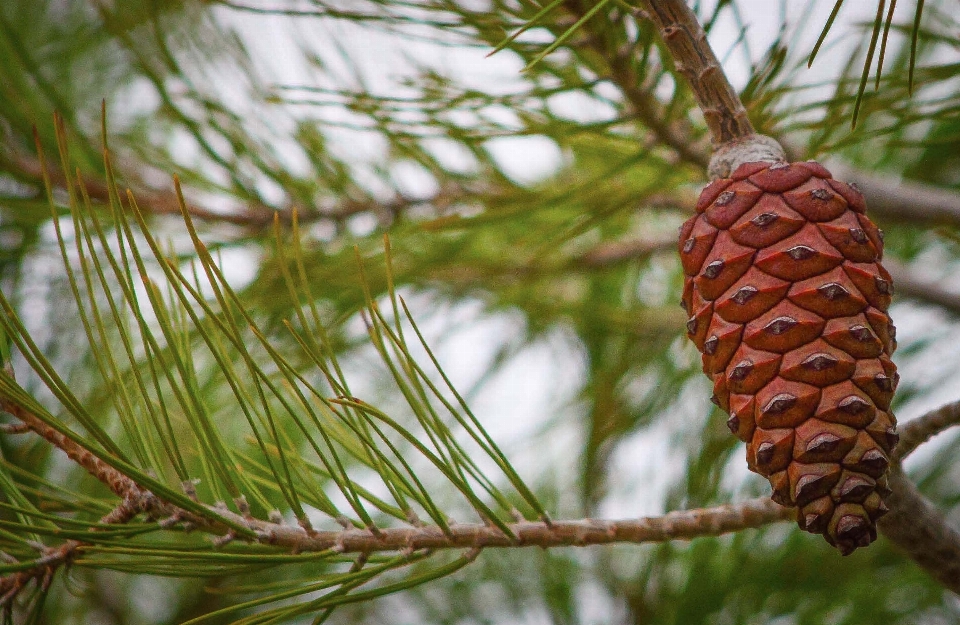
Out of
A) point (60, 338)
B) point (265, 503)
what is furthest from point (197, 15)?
point (265, 503)

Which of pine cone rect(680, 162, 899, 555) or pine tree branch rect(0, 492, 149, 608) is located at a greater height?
pine tree branch rect(0, 492, 149, 608)

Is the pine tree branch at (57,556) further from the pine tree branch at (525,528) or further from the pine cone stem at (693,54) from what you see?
the pine cone stem at (693,54)

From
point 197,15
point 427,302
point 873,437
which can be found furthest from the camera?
point 427,302

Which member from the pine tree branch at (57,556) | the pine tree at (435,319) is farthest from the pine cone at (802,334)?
the pine tree branch at (57,556)

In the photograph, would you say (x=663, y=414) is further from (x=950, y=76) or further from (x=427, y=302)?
(x=950, y=76)

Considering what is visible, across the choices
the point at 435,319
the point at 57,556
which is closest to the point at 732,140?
the point at 57,556

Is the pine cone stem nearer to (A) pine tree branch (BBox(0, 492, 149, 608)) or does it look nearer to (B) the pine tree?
(B) the pine tree

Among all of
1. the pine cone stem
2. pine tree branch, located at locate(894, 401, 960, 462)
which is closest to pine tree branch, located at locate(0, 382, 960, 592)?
pine tree branch, located at locate(894, 401, 960, 462)

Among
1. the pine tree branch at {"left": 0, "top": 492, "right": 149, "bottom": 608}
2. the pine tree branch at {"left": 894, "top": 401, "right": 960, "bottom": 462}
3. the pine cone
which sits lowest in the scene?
the pine tree branch at {"left": 894, "top": 401, "right": 960, "bottom": 462}
